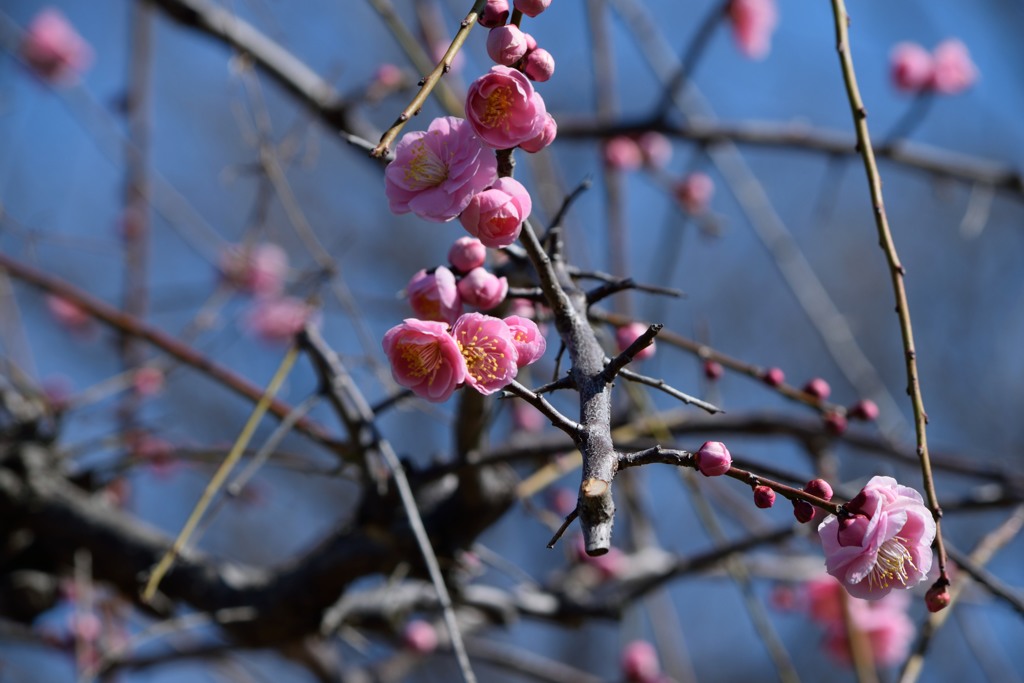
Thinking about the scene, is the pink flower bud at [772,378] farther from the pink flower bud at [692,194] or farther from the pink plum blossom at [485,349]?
the pink flower bud at [692,194]

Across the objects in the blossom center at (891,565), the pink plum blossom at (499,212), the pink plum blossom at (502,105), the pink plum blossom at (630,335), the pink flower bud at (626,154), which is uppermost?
the pink flower bud at (626,154)

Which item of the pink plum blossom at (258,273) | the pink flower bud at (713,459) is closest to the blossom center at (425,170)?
the pink flower bud at (713,459)

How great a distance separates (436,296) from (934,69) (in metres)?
2.10

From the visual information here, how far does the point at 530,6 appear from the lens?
0.73 metres

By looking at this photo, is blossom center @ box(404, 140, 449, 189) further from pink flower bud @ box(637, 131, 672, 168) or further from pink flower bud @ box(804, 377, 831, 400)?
pink flower bud @ box(637, 131, 672, 168)

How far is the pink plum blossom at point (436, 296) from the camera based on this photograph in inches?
32.1

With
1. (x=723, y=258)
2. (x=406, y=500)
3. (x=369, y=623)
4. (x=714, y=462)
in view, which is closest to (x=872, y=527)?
(x=714, y=462)

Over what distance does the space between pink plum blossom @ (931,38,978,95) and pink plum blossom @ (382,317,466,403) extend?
2105mm

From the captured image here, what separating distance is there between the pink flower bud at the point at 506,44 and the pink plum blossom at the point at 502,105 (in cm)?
2

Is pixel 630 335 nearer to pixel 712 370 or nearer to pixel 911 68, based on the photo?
pixel 712 370

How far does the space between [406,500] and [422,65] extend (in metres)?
0.84

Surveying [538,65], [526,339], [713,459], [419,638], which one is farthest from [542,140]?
[419,638]

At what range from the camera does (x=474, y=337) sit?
0.75 metres

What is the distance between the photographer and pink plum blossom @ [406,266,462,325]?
0.82 m
